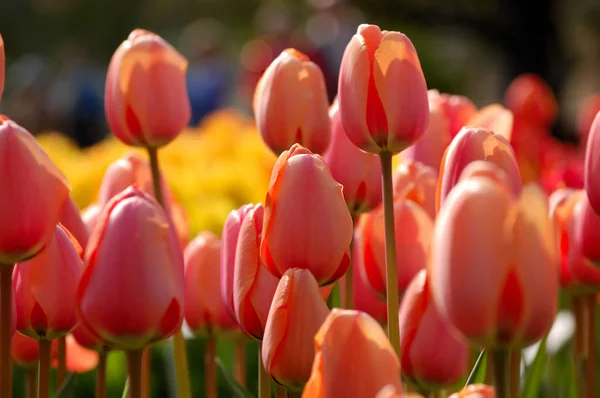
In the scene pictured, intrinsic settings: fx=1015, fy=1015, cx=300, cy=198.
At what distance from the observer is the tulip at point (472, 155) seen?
0.85m

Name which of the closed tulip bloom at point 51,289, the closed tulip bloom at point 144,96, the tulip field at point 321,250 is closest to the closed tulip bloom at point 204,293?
the tulip field at point 321,250

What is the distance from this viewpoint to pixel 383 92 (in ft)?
3.05

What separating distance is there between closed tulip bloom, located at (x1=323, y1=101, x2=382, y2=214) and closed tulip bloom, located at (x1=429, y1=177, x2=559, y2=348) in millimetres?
488

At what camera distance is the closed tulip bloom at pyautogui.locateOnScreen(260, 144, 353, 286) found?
0.87 metres

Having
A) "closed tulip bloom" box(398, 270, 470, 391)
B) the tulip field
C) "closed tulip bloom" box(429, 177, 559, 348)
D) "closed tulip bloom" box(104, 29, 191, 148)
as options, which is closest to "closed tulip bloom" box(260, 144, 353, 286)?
the tulip field

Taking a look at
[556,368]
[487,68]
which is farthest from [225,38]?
[556,368]

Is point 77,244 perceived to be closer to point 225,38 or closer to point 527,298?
point 527,298

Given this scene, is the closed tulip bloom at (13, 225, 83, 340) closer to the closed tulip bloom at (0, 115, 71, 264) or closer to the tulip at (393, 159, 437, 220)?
the closed tulip bloom at (0, 115, 71, 264)

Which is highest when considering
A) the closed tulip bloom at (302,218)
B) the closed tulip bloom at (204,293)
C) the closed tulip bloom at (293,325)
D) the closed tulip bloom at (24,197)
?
the closed tulip bloom at (24,197)

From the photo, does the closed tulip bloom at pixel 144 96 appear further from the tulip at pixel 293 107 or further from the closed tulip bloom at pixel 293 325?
the closed tulip bloom at pixel 293 325

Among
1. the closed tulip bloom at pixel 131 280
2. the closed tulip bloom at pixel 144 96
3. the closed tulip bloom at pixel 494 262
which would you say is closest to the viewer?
the closed tulip bloom at pixel 494 262

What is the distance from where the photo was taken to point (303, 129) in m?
1.12

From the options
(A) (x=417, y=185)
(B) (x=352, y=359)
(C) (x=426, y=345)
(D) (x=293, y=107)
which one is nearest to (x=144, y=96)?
(D) (x=293, y=107)

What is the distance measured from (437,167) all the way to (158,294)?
64 cm
